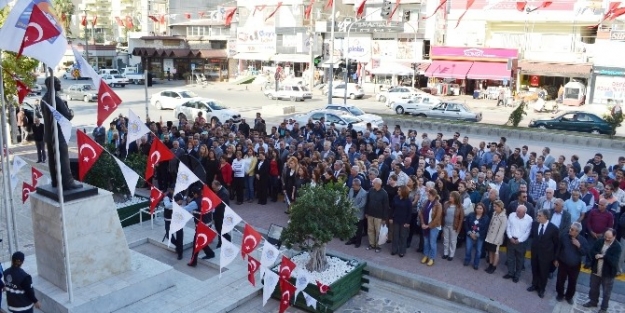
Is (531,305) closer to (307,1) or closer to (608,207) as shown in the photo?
(608,207)

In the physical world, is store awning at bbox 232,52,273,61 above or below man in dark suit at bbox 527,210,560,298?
above

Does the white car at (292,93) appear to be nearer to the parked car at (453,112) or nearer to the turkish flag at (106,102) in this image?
the parked car at (453,112)

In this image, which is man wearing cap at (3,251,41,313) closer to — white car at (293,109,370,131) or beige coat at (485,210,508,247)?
beige coat at (485,210,508,247)

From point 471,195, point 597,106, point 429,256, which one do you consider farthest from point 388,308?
point 597,106

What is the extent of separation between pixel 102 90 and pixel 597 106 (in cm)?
3835

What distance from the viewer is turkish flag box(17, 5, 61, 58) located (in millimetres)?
7039

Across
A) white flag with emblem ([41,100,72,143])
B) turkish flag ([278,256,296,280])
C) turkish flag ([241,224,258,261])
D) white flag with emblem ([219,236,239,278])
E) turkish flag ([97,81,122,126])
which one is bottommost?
turkish flag ([278,256,296,280])

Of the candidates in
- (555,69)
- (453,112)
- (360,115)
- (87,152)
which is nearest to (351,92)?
(453,112)

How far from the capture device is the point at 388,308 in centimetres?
935

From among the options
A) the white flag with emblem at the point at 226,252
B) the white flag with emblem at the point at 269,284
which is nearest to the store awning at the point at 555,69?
the white flag with emblem at the point at 269,284

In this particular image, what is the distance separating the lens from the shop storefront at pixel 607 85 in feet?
125

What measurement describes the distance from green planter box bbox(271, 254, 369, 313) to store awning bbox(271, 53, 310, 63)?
45.3 meters

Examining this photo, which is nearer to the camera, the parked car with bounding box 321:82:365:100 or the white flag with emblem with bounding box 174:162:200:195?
the white flag with emblem with bounding box 174:162:200:195

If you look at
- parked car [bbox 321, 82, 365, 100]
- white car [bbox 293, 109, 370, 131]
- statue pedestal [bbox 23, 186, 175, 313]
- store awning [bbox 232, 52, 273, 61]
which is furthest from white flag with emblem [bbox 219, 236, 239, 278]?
store awning [bbox 232, 52, 273, 61]
